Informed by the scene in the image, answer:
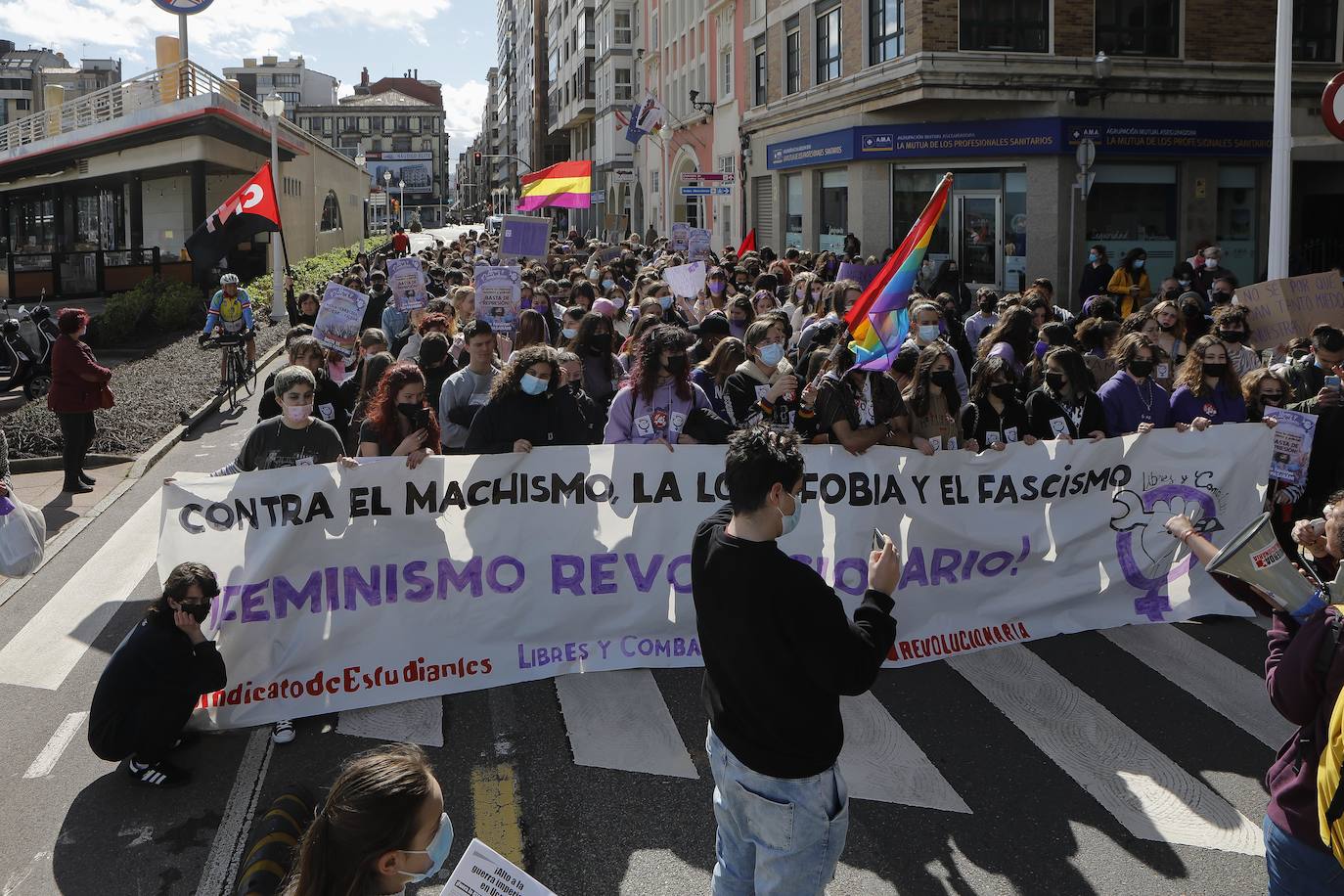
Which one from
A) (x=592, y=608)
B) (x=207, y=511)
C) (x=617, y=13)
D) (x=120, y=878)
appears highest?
(x=617, y=13)

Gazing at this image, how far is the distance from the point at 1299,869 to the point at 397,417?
5425mm

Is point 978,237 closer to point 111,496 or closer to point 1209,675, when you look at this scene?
point 111,496

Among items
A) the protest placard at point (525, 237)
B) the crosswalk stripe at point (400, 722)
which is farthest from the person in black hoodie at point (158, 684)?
the protest placard at point (525, 237)

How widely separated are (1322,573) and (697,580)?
2.63m

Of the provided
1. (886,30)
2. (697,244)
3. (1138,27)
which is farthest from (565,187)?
(1138,27)

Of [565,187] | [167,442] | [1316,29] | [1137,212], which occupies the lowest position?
[167,442]

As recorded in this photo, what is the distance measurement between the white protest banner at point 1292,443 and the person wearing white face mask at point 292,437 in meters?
5.80

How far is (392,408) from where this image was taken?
24.6 ft

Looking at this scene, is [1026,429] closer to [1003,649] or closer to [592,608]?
[1003,649]

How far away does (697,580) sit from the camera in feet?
12.6

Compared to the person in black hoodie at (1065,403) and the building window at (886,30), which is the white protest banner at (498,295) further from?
the building window at (886,30)

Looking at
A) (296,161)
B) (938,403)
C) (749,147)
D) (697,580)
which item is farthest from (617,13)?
(697,580)

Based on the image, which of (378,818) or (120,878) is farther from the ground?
(378,818)

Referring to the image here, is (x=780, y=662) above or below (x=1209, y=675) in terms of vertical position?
above
